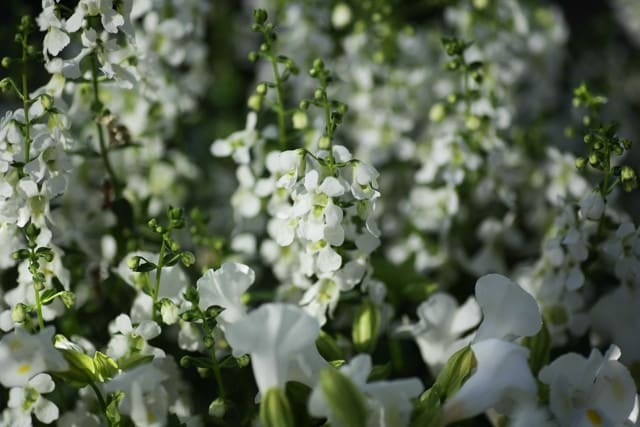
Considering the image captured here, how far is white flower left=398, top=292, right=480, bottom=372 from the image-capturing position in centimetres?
79

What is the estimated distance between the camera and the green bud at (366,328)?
76 centimetres

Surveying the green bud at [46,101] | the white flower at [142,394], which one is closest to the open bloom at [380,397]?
the white flower at [142,394]

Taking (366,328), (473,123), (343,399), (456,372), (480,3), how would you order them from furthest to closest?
(480,3) → (473,123) → (366,328) → (456,372) → (343,399)

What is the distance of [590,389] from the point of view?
0.66 metres

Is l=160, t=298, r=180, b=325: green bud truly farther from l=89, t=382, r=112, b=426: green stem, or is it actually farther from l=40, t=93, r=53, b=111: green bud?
l=40, t=93, r=53, b=111: green bud

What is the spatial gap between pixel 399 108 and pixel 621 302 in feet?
1.26

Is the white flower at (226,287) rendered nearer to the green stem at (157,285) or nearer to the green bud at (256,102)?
the green stem at (157,285)

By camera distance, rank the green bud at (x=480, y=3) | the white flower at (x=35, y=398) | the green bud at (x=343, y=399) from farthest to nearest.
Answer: the green bud at (x=480, y=3) → the white flower at (x=35, y=398) → the green bud at (x=343, y=399)

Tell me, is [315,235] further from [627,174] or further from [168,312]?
[627,174]

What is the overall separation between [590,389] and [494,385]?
117 millimetres

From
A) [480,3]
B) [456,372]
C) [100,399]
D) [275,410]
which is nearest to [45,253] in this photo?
[100,399]

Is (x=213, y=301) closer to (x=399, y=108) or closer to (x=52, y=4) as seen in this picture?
(x=52, y=4)

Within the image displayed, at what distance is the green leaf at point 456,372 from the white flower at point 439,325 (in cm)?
13

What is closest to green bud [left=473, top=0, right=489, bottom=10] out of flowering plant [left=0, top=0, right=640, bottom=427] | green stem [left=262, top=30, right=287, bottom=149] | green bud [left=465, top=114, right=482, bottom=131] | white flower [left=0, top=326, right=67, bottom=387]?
flowering plant [left=0, top=0, right=640, bottom=427]
